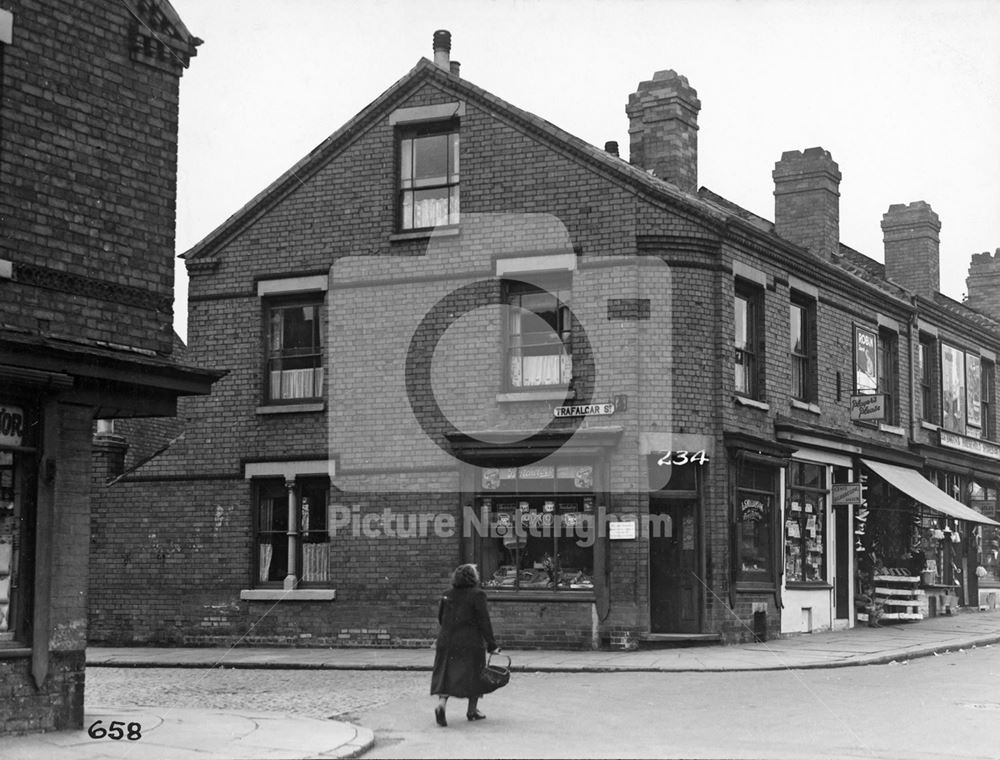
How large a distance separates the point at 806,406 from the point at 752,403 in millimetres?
2254

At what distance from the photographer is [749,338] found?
22.8 metres

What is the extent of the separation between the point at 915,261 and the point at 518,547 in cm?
1508

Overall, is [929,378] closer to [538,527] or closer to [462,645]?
[538,527]

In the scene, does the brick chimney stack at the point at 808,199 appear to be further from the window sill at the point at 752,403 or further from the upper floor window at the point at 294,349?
the upper floor window at the point at 294,349

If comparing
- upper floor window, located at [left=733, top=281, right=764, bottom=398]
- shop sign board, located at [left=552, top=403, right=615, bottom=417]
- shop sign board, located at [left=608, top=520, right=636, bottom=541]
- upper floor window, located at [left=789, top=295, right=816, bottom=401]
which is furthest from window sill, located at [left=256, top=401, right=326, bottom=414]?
upper floor window, located at [left=789, top=295, right=816, bottom=401]

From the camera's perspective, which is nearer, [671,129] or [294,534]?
[294,534]

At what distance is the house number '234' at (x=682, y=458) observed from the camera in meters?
20.8

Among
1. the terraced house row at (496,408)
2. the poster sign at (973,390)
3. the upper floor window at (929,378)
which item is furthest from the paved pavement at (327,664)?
the poster sign at (973,390)

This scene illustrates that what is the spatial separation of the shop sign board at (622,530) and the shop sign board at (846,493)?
236 inches

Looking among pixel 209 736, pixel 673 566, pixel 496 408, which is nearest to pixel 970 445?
pixel 673 566

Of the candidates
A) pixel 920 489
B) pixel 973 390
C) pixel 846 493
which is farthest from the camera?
pixel 973 390

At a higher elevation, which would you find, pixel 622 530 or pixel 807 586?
pixel 622 530

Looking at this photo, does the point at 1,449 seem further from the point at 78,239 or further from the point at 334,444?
the point at 334,444

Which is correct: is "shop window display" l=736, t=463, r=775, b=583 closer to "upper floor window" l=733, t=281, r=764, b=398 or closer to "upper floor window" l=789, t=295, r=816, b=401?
"upper floor window" l=733, t=281, r=764, b=398
